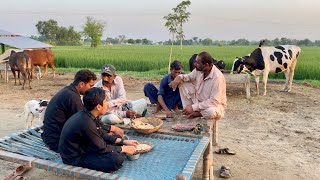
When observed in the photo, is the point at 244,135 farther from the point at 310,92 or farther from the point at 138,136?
the point at 310,92

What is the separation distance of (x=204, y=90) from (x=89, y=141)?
2045 millimetres

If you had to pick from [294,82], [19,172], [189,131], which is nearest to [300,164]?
[189,131]

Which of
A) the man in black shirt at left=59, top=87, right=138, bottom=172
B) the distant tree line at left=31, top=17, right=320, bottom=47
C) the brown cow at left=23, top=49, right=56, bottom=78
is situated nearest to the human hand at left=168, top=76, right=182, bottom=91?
the man in black shirt at left=59, top=87, right=138, bottom=172

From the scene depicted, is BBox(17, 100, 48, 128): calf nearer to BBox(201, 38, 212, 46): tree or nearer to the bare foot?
the bare foot

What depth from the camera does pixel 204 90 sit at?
4.32 metres

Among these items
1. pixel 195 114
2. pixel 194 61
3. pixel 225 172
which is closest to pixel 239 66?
pixel 194 61

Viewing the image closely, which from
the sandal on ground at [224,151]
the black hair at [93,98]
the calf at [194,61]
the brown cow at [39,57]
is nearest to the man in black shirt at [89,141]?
the black hair at [93,98]

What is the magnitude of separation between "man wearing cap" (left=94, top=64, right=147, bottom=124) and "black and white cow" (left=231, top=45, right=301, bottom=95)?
5.06 metres

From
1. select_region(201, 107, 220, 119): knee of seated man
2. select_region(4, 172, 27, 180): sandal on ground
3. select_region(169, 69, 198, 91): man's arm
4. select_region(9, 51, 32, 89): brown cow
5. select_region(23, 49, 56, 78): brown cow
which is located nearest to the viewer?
select_region(4, 172, 27, 180): sandal on ground

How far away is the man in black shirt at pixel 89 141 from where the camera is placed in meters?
2.74

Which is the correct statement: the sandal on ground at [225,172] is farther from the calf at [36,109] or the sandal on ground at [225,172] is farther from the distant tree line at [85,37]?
the distant tree line at [85,37]

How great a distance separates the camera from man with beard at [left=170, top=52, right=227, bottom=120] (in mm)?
4117

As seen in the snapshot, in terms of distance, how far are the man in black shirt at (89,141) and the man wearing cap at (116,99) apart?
56.4 inches

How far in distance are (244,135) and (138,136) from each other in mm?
2482
